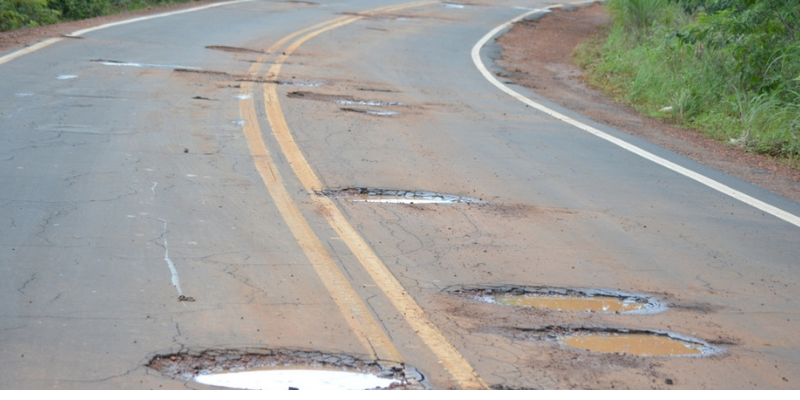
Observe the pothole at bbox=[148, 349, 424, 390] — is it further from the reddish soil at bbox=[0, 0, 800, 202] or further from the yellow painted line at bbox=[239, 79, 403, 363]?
the reddish soil at bbox=[0, 0, 800, 202]

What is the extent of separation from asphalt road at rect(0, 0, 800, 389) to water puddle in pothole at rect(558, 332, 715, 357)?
0.10 meters

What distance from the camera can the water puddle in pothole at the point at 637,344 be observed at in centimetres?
516

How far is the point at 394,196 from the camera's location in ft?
27.3

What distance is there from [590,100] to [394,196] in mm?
7873

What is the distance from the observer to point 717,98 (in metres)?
14.4

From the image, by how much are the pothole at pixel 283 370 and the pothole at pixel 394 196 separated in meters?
3.43

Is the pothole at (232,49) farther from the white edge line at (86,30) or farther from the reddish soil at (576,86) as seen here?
the reddish soil at (576,86)

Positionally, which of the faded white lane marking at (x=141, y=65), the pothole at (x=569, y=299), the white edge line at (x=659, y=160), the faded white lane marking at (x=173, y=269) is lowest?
the white edge line at (x=659, y=160)

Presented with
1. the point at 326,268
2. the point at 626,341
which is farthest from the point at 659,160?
the point at 626,341

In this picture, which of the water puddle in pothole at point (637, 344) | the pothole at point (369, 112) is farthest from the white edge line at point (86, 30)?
the water puddle in pothole at point (637, 344)

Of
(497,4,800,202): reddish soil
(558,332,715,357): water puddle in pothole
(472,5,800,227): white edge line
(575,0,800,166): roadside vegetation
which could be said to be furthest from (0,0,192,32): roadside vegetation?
(558,332,715,357): water puddle in pothole

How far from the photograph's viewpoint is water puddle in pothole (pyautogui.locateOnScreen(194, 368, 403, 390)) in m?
4.43

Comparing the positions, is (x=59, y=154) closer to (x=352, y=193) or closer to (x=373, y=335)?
(x=352, y=193)

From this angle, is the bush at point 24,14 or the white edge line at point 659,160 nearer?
the white edge line at point 659,160
